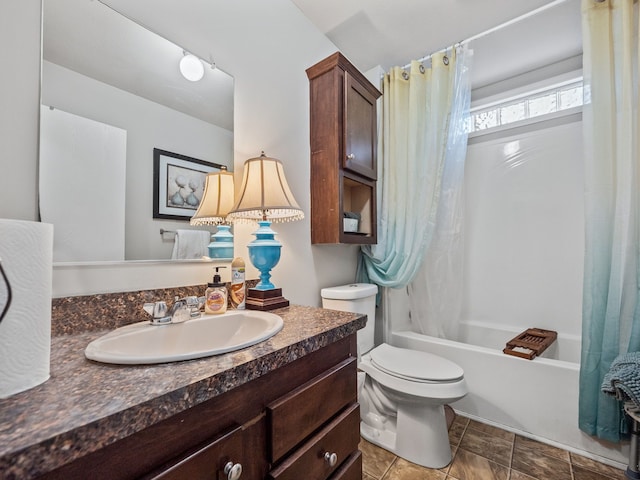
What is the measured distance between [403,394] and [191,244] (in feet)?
3.75

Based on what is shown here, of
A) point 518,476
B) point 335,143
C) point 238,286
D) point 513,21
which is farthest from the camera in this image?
point 513,21

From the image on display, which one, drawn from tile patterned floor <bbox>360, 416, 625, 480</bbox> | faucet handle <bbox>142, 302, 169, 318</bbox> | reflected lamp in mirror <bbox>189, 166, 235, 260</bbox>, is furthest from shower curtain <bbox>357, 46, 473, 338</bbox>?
faucet handle <bbox>142, 302, 169, 318</bbox>

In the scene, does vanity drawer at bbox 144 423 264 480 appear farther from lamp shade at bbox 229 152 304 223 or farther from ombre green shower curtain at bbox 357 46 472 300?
ombre green shower curtain at bbox 357 46 472 300

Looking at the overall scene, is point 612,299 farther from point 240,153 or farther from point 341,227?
point 240,153

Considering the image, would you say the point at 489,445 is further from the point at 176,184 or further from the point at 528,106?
the point at 528,106

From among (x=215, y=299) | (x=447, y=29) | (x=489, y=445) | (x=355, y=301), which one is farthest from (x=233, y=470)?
(x=447, y=29)

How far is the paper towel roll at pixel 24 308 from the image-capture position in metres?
0.44

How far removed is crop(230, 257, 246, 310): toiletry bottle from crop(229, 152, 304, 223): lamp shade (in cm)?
22

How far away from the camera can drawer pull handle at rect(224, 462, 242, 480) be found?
515mm

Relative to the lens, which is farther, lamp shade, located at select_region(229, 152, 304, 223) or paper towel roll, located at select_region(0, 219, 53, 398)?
lamp shade, located at select_region(229, 152, 304, 223)

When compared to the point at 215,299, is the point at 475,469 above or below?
below

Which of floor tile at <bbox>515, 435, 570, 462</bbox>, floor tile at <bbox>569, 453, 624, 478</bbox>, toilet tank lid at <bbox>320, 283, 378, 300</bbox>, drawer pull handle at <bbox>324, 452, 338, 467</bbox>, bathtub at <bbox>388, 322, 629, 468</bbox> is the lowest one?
floor tile at <bbox>569, 453, 624, 478</bbox>

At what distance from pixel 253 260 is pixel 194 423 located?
706 mm

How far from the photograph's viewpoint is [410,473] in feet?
4.42
